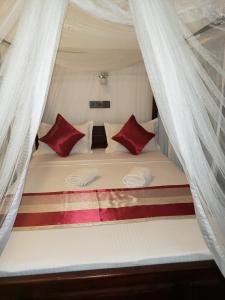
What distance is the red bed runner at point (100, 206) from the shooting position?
1.73 m

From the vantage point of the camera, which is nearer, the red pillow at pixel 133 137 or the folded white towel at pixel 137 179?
the folded white towel at pixel 137 179

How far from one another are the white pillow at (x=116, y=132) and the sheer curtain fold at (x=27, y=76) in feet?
7.75

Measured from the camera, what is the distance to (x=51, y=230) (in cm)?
161

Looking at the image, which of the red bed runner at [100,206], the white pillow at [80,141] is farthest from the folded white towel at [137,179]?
the white pillow at [80,141]

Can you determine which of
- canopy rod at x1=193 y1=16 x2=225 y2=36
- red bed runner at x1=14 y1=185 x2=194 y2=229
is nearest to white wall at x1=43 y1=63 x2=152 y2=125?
red bed runner at x1=14 y1=185 x2=194 y2=229

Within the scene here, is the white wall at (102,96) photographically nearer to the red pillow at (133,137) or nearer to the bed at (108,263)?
the red pillow at (133,137)

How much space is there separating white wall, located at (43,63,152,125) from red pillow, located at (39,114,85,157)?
0.87 ft

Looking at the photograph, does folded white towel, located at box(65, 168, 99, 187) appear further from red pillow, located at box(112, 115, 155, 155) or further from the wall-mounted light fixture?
the wall-mounted light fixture

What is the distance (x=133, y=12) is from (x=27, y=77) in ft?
1.75

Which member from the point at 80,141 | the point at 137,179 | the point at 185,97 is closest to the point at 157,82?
the point at 185,97

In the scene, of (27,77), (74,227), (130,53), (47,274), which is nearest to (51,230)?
(74,227)

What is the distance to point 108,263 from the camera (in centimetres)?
137

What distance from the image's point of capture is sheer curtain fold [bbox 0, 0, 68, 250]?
111 centimetres

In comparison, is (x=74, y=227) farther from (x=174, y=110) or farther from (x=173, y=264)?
(x=174, y=110)
